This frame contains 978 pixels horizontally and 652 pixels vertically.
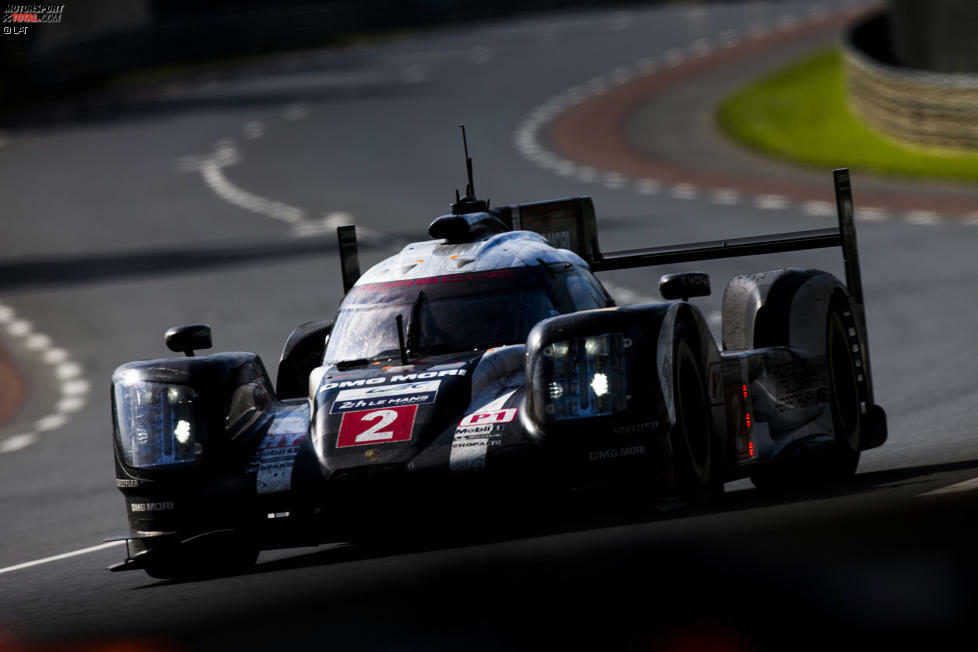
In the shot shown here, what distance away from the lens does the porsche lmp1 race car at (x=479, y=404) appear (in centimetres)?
761

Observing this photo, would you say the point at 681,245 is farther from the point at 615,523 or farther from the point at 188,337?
the point at 615,523

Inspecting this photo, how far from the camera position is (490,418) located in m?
7.85

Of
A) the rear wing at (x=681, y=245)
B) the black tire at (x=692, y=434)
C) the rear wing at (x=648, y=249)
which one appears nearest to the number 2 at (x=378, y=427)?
the black tire at (x=692, y=434)

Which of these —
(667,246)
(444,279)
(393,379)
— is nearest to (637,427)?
(393,379)

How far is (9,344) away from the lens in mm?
21375

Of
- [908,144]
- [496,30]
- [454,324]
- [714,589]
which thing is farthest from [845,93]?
[714,589]

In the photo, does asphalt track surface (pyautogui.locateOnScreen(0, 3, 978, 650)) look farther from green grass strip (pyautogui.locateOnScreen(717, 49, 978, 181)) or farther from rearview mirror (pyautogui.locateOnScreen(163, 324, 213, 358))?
green grass strip (pyautogui.locateOnScreen(717, 49, 978, 181))

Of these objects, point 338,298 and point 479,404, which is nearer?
point 479,404

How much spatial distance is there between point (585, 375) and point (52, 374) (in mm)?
12745

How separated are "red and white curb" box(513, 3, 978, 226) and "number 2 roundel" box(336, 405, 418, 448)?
1717 cm

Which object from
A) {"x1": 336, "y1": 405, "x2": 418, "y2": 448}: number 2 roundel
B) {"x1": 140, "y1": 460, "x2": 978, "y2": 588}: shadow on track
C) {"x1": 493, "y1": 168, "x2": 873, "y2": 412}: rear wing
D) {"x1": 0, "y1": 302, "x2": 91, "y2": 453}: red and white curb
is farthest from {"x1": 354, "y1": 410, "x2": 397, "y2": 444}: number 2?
{"x1": 0, "y1": 302, "x2": 91, "y2": 453}: red and white curb

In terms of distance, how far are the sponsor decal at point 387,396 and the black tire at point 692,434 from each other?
3.58ft

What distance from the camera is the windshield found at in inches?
350

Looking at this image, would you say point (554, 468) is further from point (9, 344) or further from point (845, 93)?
A: point (845, 93)
